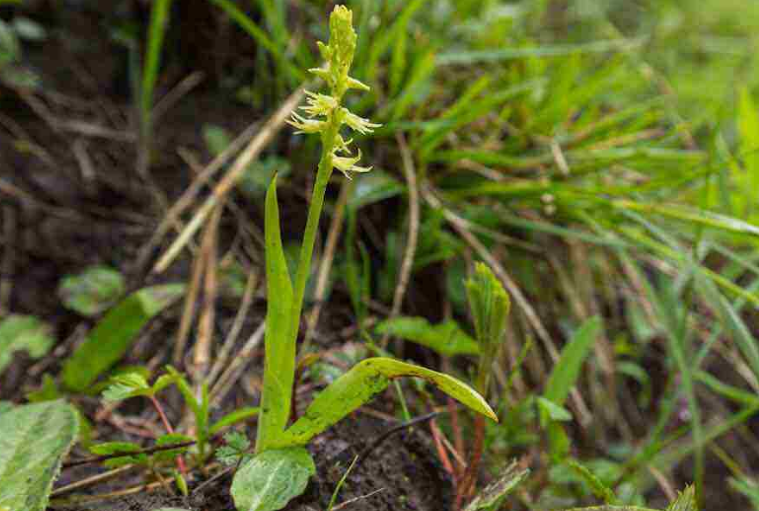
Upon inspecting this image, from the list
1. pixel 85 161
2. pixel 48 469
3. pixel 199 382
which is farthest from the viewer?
pixel 85 161

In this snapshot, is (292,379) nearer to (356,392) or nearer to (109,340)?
(356,392)

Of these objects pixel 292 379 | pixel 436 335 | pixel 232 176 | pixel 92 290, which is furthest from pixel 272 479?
pixel 232 176

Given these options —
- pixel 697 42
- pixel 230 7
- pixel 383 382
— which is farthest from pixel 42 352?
pixel 697 42

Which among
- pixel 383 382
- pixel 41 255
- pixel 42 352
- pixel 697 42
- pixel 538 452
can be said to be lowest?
pixel 538 452

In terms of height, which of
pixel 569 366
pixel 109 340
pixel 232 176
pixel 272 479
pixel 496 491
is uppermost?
pixel 232 176

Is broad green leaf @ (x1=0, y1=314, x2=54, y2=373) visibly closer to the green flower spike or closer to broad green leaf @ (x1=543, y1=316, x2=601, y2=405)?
the green flower spike

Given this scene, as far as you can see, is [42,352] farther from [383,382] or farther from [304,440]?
[383,382]
